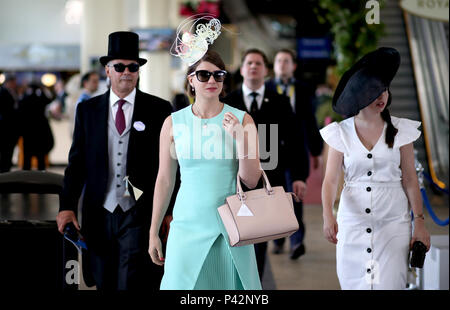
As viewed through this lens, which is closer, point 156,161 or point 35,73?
point 156,161

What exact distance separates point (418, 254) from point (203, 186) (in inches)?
41.6

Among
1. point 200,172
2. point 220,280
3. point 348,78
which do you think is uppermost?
point 348,78

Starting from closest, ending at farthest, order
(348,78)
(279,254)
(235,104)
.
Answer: (348,78) < (235,104) < (279,254)

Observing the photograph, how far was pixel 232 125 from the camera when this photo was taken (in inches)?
91.7

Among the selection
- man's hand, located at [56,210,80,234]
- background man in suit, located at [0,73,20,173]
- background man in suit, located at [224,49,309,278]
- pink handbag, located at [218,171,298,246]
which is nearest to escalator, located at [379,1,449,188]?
background man in suit, located at [224,49,309,278]

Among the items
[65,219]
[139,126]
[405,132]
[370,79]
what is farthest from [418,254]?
[65,219]

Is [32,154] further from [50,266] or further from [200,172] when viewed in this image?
[200,172]

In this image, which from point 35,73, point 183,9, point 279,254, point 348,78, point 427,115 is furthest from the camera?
point 183,9

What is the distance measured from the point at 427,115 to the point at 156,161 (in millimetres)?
8363

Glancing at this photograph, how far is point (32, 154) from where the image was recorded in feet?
34.7

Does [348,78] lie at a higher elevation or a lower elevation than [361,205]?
higher

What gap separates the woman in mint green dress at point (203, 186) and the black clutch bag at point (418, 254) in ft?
2.54

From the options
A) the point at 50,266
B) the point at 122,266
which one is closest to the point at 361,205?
the point at 122,266

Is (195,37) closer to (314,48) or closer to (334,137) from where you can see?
(334,137)
